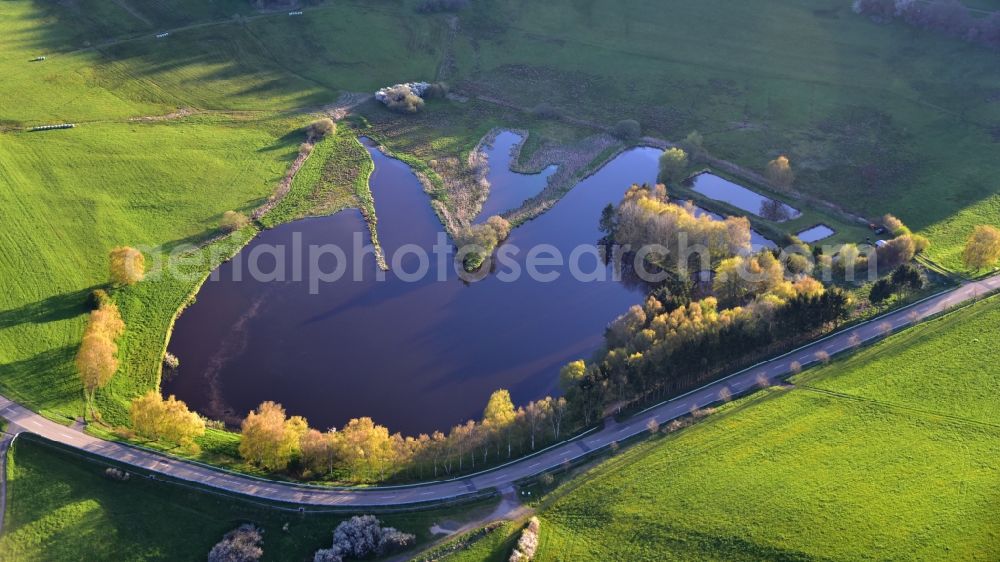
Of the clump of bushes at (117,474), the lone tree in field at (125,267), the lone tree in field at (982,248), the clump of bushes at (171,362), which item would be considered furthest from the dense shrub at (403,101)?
the lone tree in field at (982,248)

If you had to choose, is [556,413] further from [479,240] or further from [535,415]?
[479,240]

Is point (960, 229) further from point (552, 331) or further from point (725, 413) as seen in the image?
point (552, 331)

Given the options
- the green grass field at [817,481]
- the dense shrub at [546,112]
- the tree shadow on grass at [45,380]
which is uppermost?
the dense shrub at [546,112]

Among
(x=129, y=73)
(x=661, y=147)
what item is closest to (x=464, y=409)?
(x=661, y=147)

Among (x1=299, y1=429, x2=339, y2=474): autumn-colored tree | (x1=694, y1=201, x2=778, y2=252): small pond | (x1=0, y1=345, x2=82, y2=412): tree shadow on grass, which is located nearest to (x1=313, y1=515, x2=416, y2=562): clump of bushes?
(x1=299, y1=429, x2=339, y2=474): autumn-colored tree

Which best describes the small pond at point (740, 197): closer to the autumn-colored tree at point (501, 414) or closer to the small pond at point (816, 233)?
the small pond at point (816, 233)

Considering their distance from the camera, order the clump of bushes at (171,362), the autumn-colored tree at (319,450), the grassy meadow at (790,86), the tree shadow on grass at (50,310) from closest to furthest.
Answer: the autumn-colored tree at (319,450), the clump of bushes at (171,362), the tree shadow on grass at (50,310), the grassy meadow at (790,86)

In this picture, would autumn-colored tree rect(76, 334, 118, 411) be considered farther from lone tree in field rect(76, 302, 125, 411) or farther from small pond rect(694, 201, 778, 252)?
small pond rect(694, 201, 778, 252)

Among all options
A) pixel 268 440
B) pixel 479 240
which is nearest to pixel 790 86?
pixel 479 240
